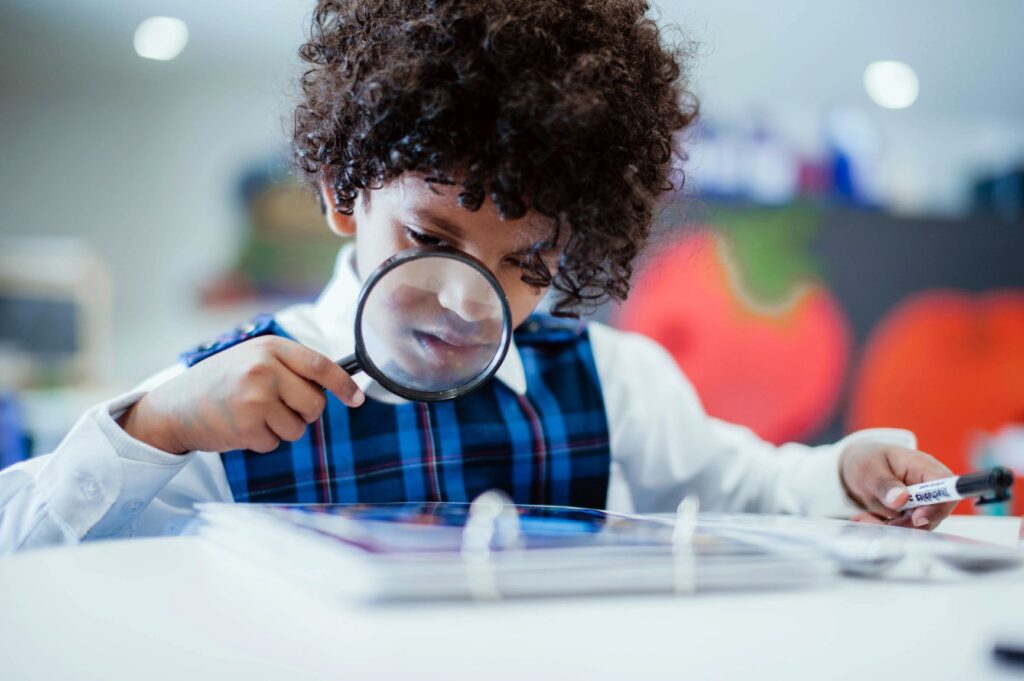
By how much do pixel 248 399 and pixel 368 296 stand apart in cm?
16

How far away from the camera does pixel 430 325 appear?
0.81 metres

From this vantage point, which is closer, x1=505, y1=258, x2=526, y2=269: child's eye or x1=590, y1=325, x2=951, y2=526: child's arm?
x1=505, y1=258, x2=526, y2=269: child's eye

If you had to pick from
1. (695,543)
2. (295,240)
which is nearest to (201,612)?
(695,543)

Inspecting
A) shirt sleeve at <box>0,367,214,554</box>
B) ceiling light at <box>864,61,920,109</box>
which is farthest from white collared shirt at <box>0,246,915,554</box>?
ceiling light at <box>864,61,920,109</box>

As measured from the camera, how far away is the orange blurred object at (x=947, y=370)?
3.40 m

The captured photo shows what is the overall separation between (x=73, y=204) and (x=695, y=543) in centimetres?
409

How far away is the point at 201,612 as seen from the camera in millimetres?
427

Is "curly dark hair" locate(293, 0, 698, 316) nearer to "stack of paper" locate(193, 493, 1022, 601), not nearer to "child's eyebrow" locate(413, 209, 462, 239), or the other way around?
"child's eyebrow" locate(413, 209, 462, 239)

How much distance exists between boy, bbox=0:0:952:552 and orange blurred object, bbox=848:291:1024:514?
2.57 metres

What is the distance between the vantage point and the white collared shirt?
A: 82 centimetres

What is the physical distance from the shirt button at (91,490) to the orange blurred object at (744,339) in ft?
9.14

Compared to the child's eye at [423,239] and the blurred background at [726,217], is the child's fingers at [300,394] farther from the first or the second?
the blurred background at [726,217]

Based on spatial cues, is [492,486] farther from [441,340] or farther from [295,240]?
[295,240]

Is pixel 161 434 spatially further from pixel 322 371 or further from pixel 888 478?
pixel 888 478
